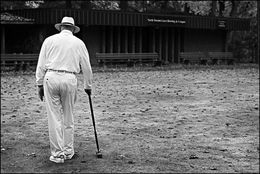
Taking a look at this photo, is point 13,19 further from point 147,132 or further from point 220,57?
point 147,132

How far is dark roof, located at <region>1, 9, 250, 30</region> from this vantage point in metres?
28.5

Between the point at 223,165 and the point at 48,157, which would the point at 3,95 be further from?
the point at 223,165

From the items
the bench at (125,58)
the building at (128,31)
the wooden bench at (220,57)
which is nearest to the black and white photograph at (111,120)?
the building at (128,31)

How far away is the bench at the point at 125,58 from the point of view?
2945cm

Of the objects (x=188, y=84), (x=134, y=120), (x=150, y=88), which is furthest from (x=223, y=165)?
(x=188, y=84)

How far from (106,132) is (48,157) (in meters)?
2.24

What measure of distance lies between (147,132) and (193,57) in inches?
987

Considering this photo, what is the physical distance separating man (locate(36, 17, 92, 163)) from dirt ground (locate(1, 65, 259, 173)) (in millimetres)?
383

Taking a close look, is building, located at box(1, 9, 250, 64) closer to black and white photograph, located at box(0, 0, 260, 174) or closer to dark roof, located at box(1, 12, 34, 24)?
dark roof, located at box(1, 12, 34, 24)

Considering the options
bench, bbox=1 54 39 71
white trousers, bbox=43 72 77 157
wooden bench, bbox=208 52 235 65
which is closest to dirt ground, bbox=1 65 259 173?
white trousers, bbox=43 72 77 157

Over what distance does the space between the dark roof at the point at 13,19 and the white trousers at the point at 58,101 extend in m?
21.9

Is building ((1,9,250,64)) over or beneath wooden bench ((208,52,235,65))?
over

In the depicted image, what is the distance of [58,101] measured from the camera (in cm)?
673

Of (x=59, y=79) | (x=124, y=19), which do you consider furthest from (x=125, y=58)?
(x=59, y=79)
